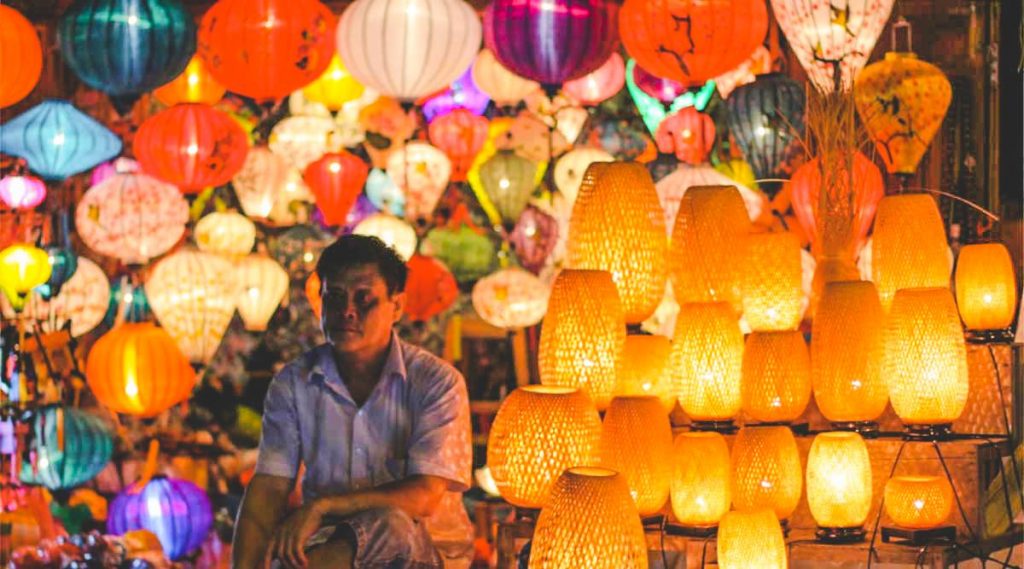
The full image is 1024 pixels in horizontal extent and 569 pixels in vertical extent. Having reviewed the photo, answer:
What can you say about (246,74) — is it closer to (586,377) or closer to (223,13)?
(223,13)

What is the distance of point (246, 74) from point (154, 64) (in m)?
0.32

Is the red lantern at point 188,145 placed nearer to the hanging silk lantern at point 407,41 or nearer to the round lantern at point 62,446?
the hanging silk lantern at point 407,41

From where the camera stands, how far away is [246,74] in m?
4.95

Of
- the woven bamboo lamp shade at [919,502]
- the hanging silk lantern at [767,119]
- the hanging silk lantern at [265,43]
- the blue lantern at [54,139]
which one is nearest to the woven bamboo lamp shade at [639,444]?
the woven bamboo lamp shade at [919,502]

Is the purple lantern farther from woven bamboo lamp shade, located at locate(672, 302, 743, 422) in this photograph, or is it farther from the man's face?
the man's face

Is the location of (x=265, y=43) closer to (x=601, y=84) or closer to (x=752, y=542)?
(x=601, y=84)

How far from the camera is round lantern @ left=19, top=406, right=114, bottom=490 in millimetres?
5738

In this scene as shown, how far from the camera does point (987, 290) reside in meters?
3.36

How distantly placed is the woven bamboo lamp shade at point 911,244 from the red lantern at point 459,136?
3.11 m

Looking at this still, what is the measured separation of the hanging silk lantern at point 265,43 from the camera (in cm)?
489

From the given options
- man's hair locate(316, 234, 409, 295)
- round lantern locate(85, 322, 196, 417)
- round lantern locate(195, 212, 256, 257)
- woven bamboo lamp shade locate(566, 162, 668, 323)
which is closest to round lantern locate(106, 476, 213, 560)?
round lantern locate(85, 322, 196, 417)

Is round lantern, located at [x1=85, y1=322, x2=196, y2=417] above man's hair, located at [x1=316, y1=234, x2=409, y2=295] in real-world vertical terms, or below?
below

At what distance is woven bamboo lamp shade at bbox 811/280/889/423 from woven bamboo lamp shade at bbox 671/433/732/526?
25 cm

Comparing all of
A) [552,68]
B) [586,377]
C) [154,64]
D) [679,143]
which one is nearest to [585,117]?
[679,143]
